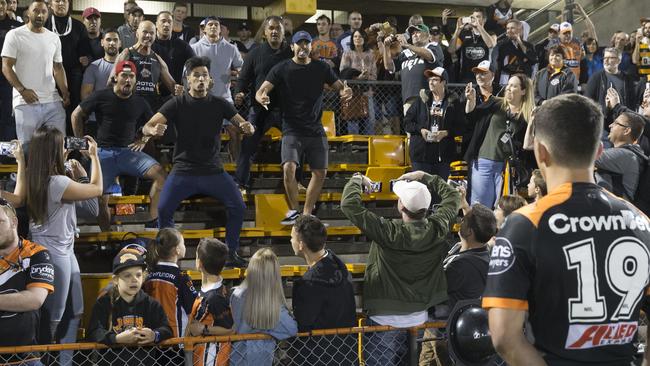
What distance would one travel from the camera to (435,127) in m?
9.38

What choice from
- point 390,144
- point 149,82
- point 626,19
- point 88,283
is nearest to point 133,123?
point 149,82

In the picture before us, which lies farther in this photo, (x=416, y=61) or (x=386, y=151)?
(x=416, y=61)

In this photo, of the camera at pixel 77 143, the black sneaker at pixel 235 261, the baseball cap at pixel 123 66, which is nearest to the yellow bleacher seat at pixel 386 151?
the black sneaker at pixel 235 261

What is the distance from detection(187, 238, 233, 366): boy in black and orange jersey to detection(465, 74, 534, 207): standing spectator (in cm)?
405

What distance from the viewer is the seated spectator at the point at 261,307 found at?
489 centimetres

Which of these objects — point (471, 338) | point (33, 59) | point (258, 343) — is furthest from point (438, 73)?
point (471, 338)

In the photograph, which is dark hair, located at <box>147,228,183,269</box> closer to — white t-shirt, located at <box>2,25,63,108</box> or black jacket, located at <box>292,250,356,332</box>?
black jacket, located at <box>292,250,356,332</box>

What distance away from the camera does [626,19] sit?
17812 mm

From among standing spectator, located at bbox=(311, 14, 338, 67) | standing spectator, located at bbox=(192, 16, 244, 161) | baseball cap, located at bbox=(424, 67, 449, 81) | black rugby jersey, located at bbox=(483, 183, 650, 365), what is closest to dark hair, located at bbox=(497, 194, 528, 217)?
black rugby jersey, located at bbox=(483, 183, 650, 365)

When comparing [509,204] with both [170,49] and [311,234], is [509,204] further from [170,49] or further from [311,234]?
[170,49]

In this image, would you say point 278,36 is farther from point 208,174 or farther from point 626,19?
point 626,19

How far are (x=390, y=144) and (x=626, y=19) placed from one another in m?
9.50

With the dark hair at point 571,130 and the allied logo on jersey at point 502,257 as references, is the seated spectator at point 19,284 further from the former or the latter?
the dark hair at point 571,130

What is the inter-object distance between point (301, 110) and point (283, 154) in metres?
0.48
